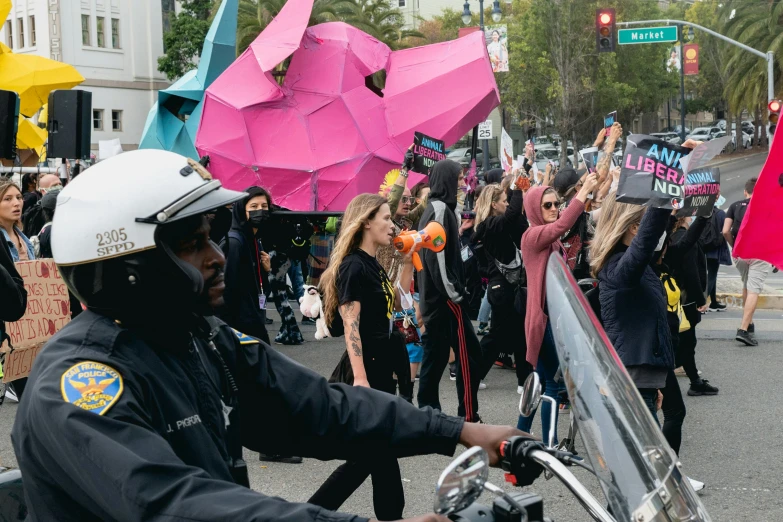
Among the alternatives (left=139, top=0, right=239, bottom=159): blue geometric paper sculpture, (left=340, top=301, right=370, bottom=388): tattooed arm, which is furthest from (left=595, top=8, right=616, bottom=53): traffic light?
(left=340, top=301, right=370, bottom=388): tattooed arm

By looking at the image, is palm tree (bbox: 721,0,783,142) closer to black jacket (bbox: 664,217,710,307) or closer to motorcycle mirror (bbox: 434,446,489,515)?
black jacket (bbox: 664,217,710,307)

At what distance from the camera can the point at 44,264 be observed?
739 centimetres

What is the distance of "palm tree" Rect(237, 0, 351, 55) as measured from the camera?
27188 mm

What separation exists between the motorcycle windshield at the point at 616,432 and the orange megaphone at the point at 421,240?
3.88 m

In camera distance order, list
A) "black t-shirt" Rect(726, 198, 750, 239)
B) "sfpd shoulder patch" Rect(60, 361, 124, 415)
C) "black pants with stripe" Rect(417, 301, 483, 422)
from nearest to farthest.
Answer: "sfpd shoulder patch" Rect(60, 361, 124, 415)
"black pants with stripe" Rect(417, 301, 483, 422)
"black t-shirt" Rect(726, 198, 750, 239)

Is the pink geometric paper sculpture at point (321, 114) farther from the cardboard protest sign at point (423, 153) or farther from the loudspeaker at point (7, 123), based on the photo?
the loudspeaker at point (7, 123)

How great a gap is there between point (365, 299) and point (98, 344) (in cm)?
356

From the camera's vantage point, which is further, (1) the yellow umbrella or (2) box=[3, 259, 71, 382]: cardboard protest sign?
(1) the yellow umbrella

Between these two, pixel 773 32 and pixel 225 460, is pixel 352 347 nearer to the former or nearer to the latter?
pixel 225 460

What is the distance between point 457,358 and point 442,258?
72 cm

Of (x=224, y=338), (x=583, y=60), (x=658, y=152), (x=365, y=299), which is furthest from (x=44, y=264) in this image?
(x=583, y=60)

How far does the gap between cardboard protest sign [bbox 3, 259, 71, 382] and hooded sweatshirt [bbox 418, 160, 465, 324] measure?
2.72 meters

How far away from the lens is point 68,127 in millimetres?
9406

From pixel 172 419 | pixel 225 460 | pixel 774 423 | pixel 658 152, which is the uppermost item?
pixel 658 152
